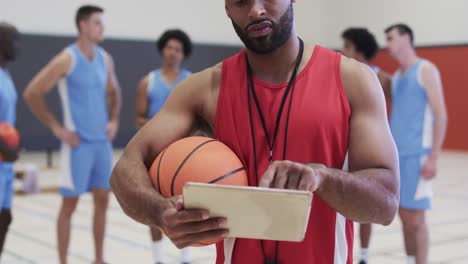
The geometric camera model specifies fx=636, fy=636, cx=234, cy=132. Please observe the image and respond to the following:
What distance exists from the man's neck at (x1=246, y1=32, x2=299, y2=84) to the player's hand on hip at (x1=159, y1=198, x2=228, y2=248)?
25.7 inches

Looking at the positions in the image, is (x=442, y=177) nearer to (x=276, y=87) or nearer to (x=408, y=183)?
(x=408, y=183)

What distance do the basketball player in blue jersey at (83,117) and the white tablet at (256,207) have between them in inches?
145

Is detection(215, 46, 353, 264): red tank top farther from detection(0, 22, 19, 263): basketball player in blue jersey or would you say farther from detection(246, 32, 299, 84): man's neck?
detection(0, 22, 19, 263): basketball player in blue jersey

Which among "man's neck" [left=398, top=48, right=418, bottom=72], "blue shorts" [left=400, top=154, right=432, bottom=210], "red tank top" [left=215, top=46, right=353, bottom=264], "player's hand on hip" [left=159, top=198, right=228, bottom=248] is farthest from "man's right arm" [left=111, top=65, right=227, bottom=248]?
"man's neck" [left=398, top=48, right=418, bottom=72]

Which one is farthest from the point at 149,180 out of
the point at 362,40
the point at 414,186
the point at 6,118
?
the point at 362,40

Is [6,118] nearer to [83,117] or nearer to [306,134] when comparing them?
[83,117]

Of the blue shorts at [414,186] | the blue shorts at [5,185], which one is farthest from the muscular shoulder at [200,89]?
the blue shorts at [414,186]

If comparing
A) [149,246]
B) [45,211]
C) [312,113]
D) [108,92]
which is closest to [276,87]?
[312,113]

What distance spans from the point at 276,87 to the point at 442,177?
32.0 feet

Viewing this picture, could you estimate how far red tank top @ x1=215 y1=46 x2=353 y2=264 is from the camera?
6.70ft

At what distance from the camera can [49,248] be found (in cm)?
617

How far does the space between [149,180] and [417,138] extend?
314 cm

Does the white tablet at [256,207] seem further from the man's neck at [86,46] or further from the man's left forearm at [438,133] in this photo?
the man's neck at [86,46]

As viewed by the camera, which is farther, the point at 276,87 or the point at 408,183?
the point at 408,183
